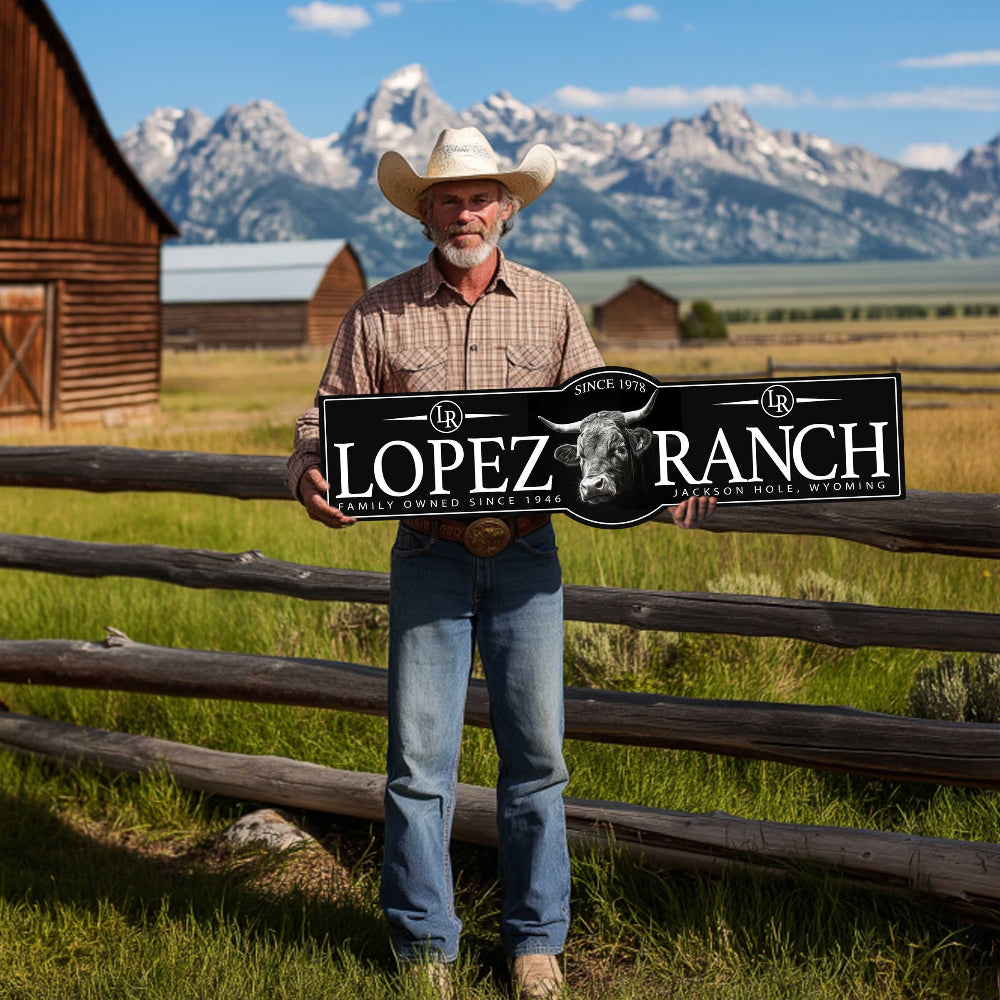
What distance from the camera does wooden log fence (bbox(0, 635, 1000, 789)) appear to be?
3430 mm

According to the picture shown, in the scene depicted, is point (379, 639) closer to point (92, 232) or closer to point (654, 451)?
point (654, 451)

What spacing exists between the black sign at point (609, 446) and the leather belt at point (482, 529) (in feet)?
0.34

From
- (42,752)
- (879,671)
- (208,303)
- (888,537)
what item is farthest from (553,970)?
(208,303)

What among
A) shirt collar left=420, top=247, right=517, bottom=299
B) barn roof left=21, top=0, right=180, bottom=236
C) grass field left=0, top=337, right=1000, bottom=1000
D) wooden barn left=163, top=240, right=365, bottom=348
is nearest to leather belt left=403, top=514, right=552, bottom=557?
shirt collar left=420, top=247, right=517, bottom=299

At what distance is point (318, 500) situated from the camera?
2713 mm

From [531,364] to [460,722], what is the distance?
87cm

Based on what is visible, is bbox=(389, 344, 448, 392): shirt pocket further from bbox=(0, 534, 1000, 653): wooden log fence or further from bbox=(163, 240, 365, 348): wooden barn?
bbox=(163, 240, 365, 348): wooden barn

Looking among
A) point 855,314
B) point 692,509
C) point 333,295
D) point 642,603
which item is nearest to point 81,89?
point 642,603

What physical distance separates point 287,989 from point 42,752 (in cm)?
220

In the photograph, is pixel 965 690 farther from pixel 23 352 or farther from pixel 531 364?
pixel 23 352

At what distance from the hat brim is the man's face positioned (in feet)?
0.09

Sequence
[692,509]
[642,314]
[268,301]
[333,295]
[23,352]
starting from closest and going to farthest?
[692,509], [23,352], [268,301], [333,295], [642,314]

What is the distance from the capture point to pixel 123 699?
5.25 m

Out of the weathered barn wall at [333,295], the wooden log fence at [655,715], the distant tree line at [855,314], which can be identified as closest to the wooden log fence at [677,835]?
the wooden log fence at [655,715]
